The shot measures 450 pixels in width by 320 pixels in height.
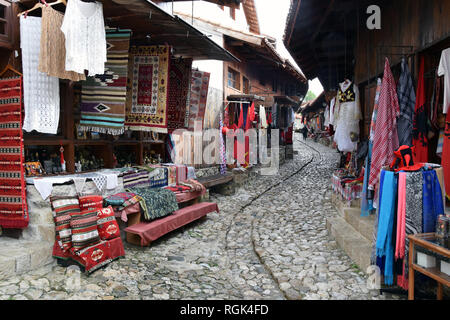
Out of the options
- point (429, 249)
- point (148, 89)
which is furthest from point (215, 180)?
point (429, 249)

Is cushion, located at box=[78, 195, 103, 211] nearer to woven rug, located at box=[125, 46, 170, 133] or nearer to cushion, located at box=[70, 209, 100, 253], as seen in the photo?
cushion, located at box=[70, 209, 100, 253]

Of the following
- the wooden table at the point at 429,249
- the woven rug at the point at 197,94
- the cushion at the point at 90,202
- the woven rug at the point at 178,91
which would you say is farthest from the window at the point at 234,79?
the wooden table at the point at 429,249

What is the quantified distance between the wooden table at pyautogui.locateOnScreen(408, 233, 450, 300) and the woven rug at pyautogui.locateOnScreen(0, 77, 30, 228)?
4.62 m

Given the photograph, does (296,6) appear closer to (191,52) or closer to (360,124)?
(191,52)

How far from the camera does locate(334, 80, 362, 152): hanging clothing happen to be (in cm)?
714

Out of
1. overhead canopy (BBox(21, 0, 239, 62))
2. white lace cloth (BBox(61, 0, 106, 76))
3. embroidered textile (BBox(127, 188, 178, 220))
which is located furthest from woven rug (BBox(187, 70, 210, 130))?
white lace cloth (BBox(61, 0, 106, 76))

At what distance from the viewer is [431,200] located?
322 cm

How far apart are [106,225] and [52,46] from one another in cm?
247

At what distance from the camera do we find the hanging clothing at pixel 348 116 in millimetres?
7137

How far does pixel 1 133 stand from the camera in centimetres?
435

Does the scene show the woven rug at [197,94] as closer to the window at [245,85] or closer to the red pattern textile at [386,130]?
the red pattern textile at [386,130]

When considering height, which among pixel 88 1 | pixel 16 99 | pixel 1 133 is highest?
pixel 88 1
